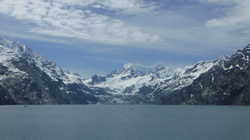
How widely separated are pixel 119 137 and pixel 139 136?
669cm

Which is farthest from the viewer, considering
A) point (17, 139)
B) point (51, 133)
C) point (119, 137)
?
point (51, 133)

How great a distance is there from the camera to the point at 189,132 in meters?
131

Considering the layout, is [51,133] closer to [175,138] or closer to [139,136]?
[139,136]

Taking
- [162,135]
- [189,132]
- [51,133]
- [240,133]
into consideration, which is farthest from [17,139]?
[240,133]

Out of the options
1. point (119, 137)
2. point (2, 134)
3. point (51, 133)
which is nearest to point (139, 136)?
point (119, 137)

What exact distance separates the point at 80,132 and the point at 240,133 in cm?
5326

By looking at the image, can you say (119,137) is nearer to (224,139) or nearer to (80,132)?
(80,132)

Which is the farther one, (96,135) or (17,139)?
(96,135)

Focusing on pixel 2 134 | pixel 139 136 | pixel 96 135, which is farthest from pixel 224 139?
pixel 2 134

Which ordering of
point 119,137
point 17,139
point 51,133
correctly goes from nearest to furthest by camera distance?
point 17,139
point 119,137
point 51,133

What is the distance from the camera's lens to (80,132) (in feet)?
431

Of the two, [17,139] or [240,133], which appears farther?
[240,133]

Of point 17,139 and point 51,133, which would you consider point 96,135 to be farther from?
point 17,139

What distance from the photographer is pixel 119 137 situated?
118 metres
